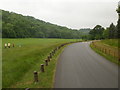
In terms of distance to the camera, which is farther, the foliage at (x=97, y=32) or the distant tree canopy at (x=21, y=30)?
the foliage at (x=97, y=32)

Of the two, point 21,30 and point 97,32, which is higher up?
point 21,30


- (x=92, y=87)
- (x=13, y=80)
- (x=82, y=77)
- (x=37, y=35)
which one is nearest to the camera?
(x=92, y=87)

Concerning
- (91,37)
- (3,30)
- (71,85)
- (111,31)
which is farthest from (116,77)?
(91,37)

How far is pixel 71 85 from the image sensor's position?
9156mm

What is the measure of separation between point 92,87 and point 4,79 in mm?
6682

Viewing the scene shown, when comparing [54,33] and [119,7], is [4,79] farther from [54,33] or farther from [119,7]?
[54,33]

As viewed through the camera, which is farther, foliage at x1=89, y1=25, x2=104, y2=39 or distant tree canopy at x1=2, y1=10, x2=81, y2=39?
foliage at x1=89, y1=25, x2=104, y2=39

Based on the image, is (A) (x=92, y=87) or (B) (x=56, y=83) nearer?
(A) (x=92, y=87)

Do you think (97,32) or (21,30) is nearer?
(21,30)

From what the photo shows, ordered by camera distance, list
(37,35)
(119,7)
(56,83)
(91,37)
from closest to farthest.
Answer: (56,83), (119,7), (91,37), (37,35)

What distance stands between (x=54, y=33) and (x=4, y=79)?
143152 millimetres

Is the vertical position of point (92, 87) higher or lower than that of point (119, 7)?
lower

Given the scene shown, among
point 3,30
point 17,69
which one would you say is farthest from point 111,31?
point 17,69

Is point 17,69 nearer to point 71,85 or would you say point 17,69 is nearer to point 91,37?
point 71,85
